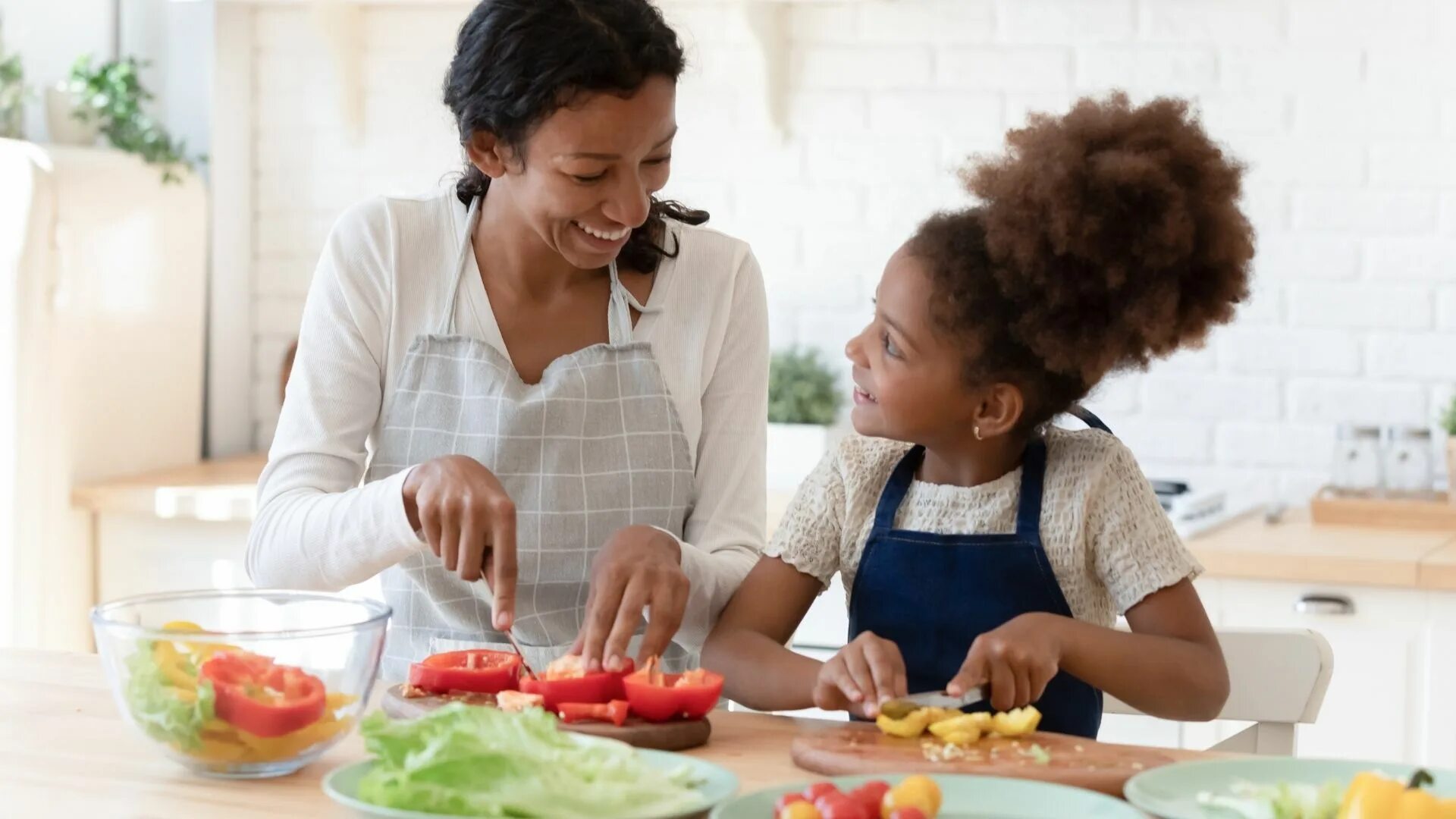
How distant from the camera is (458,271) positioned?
1.66 meters

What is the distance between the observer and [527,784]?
0.99 m

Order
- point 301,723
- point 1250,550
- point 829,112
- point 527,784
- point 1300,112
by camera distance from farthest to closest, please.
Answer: point 829,112 < point 1300,112 < point 1250,550 < point 301,723 < point 527,784

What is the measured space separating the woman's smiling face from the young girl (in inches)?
9.5

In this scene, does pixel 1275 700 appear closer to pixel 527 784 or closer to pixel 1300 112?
pixel 527 784

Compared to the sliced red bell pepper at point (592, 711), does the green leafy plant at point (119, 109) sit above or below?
above

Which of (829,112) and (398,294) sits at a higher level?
(829,112)

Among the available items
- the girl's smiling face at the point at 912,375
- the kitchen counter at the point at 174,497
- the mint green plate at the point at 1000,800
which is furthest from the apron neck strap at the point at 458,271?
the kitchen counter at the point at 174,497

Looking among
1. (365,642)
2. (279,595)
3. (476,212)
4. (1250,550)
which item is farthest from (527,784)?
(1250,550)

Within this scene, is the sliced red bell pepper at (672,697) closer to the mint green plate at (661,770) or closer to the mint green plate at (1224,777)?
the mint green plate at (661,770)

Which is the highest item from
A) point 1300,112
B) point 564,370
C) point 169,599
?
point 1300,112

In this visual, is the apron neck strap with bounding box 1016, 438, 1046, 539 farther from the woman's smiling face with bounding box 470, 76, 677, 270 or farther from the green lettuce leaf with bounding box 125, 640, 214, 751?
the green lettuce leaf with bounding box 125, 640, 214, 751

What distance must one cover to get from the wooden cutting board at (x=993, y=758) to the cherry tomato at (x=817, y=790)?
0.43ft

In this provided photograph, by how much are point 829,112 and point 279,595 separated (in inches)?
74.0

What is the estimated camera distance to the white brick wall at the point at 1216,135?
105 inches
